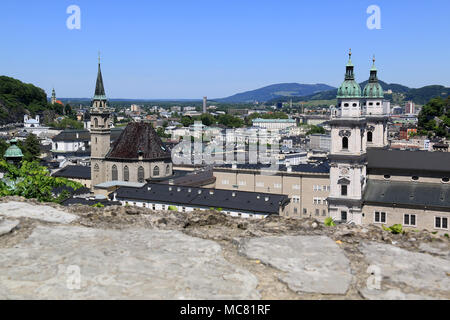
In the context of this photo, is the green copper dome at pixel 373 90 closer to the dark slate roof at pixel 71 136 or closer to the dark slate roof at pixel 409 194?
the dark slate roof at pixel 409 194

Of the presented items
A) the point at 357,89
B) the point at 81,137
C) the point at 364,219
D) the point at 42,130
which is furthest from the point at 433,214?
the point at 42,130

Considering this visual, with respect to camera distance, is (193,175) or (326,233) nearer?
(326,233)

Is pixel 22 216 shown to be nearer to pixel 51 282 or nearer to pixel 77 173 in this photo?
pixel 51 282

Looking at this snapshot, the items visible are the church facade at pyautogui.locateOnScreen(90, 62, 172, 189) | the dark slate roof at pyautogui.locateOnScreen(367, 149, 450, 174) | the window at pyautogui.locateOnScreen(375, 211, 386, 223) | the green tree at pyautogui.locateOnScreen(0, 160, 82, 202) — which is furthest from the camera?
the church facade at pyautogui.locateOnScreen(90, 62, 172, 189)

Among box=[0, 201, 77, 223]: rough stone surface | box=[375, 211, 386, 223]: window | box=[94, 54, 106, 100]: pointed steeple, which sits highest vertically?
box=[94, 54, 106, 100]: pointed steeple

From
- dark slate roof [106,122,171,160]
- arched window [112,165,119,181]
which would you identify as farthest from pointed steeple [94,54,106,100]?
arched window [112,165,119,181]

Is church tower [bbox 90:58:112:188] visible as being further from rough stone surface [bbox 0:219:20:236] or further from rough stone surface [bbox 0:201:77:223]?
rough stone surface [bbox 0:219:20:236]
